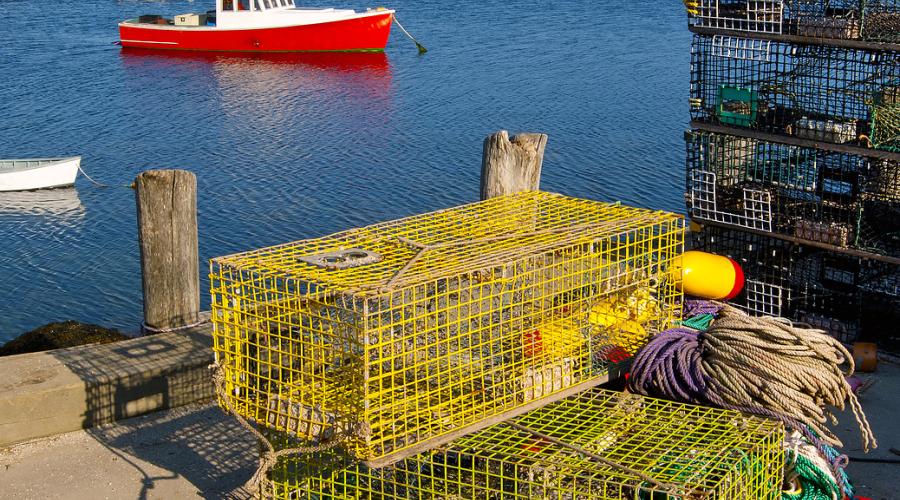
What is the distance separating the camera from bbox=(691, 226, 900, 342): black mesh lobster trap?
7957 millimetres

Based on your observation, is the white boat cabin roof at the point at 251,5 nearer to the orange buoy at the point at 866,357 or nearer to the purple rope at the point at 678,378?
the orange buoy at the point at 866,357

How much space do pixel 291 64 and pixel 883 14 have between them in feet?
74.2

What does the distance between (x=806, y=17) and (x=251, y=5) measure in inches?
967

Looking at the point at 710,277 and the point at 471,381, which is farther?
the point at 710,277

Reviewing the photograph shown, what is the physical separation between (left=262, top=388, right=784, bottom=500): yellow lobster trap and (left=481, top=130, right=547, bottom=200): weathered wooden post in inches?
118

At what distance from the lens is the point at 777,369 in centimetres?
531

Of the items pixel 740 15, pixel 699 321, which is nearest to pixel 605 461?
pixel 699 321

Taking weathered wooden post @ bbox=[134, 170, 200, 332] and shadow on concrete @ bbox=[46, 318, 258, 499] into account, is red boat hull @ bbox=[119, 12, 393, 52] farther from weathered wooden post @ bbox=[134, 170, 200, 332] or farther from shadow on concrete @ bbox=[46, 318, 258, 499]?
shadow on concrete @ bbox=[46, 318, 258, 499]

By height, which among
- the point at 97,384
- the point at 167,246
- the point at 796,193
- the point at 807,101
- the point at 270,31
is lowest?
the point at 97,384

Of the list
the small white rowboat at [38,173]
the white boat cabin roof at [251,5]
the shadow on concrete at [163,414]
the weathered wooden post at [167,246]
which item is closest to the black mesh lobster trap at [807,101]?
the weathered wooden post at [167,246]

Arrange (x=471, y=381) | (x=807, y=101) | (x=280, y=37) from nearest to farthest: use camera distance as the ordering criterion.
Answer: (x=471, y=381), (x=807, y=101), (x=280, y=37)

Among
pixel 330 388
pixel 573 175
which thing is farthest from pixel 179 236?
pixel 573 175

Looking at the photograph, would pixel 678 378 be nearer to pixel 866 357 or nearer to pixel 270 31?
pixel 866 357

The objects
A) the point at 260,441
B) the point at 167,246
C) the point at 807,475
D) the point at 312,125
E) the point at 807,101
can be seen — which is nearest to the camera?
the point at 260,441
